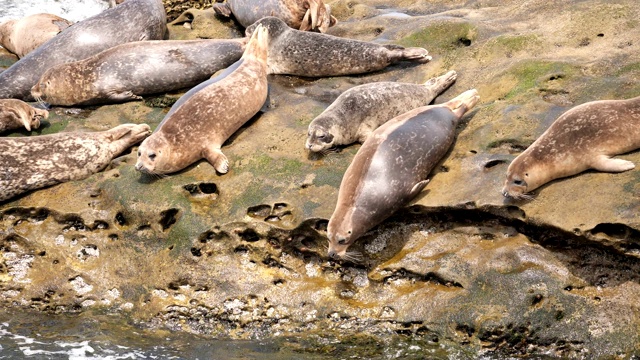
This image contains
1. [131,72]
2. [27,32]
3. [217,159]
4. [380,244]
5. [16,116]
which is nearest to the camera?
[380,244]

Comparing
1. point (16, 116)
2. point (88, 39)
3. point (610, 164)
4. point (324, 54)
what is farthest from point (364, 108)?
point (88, 39)

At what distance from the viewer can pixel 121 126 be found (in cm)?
817

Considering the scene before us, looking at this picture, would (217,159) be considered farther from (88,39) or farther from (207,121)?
(88,39)

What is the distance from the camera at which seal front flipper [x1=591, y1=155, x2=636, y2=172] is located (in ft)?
19.6

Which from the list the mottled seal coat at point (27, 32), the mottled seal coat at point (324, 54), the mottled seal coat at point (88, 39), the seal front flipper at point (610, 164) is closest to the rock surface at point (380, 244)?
the seal front flipper at point (610, 164)

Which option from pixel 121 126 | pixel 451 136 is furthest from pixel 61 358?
pixel 451 136

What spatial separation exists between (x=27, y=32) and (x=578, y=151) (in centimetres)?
824

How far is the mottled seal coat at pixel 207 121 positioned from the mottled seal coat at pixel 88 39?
7.59ft

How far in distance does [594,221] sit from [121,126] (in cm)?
492

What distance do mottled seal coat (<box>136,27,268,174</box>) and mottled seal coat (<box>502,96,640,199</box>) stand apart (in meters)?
2.75

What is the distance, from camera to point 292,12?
10.3m

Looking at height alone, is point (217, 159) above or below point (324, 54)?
below

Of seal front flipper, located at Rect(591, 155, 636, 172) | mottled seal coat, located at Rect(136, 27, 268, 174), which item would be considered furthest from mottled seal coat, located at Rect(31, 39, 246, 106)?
seal front flipper, located at Rect(591, 155, 636, 172)

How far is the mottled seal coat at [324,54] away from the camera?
8875mm
